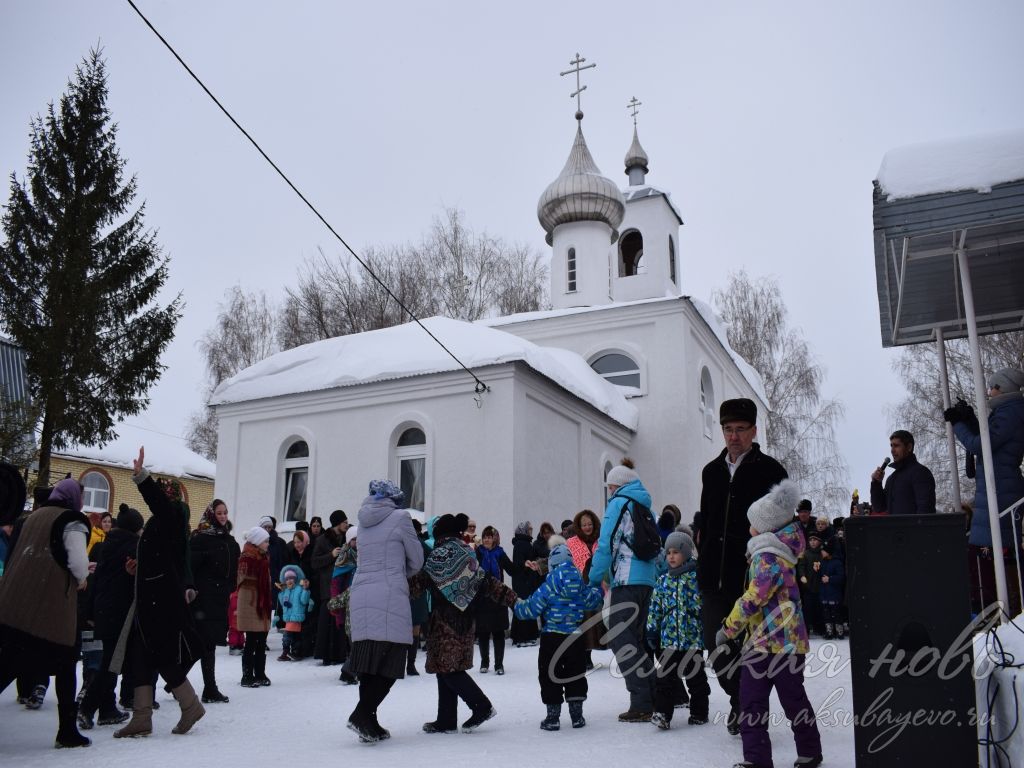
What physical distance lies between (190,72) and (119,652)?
4.91 m

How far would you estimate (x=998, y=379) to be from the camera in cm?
731

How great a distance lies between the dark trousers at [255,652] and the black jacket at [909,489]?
650 cm

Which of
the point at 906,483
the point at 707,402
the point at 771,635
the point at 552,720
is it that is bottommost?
the point at 552,720

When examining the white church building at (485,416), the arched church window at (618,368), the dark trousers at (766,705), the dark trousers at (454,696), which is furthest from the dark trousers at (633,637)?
the arched church window at (618,368)

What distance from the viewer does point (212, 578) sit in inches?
340

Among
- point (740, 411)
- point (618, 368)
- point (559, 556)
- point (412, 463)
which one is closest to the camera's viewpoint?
point (740, 411)

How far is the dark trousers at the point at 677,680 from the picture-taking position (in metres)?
6.55

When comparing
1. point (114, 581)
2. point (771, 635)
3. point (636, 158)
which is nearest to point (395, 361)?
point (114, 581)

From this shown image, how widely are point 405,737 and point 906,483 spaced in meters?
4.70

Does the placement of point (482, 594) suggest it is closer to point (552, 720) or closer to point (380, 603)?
point (380, 603)

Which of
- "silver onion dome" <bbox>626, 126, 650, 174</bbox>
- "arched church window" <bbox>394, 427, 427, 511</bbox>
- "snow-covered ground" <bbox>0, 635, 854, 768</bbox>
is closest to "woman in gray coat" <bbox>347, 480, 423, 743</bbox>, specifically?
"snow-covered ground" <bbox>0, 635, 854, 768</bbox>

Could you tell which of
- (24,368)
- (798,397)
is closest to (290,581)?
(24,368)

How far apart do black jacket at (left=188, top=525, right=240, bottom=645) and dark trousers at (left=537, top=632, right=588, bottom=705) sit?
133 inches

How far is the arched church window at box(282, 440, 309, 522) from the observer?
61.2ft
